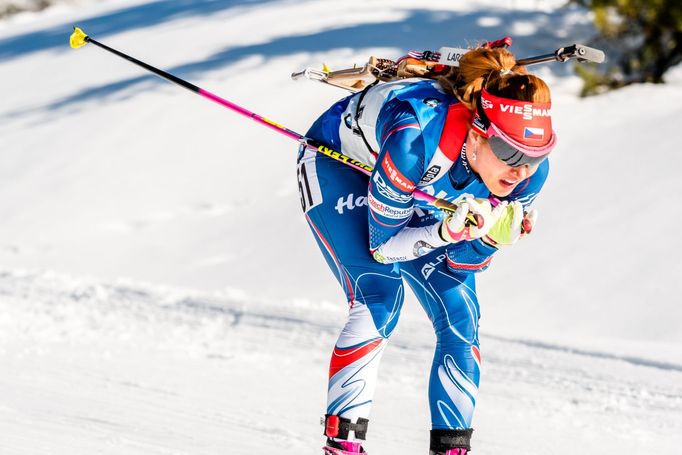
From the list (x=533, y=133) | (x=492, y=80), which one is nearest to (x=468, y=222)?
(x=533, y=133)

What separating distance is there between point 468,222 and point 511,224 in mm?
198

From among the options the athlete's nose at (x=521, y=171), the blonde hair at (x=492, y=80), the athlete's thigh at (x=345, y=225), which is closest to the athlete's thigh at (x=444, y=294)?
the athlete's thigh at (x=345, y=225)

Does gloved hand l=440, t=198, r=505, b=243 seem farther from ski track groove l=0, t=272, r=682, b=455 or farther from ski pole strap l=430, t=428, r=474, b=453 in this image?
ski track groove l=0, t=272, r=682, b=455

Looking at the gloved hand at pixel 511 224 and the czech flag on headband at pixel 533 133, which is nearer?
the czech flag on headband at pixel 533 133

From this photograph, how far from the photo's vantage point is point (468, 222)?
2.95 metres

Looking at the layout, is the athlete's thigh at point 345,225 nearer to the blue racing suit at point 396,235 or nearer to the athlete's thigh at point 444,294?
the blue racing suit at point 396,235

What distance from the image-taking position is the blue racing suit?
2988 mm

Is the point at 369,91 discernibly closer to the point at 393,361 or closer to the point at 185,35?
the point at 393,361

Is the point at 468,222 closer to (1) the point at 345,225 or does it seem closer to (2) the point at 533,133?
(2) the point at 533,133

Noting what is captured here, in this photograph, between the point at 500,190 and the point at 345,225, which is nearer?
the point at 500,190

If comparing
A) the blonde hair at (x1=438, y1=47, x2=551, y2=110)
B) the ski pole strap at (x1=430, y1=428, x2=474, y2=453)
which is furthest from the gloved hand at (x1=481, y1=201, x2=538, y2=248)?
the ski pole strap at (x1=430, y1=428, x2=474, y2=453)

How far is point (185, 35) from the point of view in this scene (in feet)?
48.2

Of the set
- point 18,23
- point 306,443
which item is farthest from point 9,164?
point 18,23

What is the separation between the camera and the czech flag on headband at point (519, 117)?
2.85m
